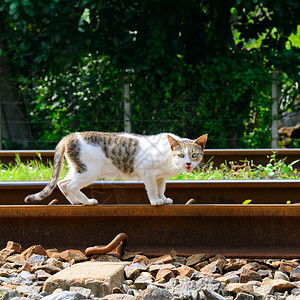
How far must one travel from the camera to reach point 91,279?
3.04m

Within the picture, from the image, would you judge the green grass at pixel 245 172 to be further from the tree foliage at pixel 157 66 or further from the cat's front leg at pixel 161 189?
the tree foliage at pixel 157 66

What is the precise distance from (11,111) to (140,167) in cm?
799

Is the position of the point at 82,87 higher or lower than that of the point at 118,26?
lower

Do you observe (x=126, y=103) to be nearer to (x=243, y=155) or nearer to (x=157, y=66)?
(x=157, y=66)

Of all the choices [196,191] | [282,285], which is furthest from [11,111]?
[282,285]

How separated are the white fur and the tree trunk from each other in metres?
7.48

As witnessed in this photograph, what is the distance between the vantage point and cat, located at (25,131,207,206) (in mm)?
4234

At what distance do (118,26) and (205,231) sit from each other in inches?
281

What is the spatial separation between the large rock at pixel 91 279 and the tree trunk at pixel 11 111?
341 inches

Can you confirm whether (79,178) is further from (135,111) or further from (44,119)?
(44,119)

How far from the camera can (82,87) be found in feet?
36.2

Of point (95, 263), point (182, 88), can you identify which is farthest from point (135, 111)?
point (95, 263)

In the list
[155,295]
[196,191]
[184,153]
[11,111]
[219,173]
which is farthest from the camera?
[11,111]

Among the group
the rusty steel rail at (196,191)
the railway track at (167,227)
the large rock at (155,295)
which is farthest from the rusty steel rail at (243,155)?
the large rock at (155,295)
